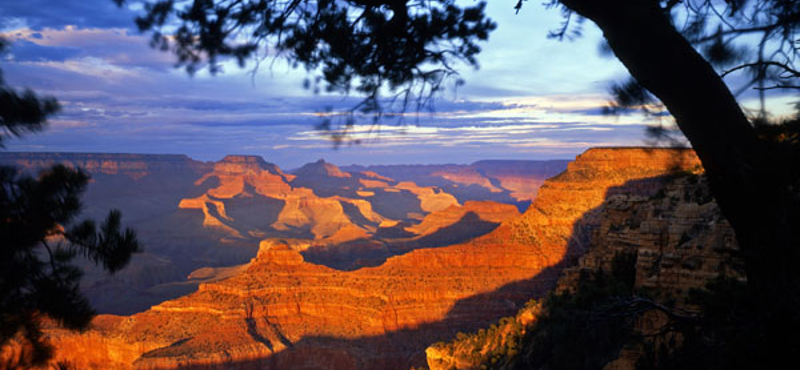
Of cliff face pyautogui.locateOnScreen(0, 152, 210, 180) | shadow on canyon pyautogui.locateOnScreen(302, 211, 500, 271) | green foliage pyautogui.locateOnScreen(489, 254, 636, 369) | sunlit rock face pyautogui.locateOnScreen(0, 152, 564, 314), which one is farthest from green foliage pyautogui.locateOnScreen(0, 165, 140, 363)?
cliff face pyautogui.locateOnScreen(0, 152, 210, 180)

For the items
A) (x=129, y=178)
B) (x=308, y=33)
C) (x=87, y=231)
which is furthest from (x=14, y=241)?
(x=129, y=178)

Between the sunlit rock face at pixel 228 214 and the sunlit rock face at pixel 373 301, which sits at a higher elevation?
the sunlit rock face at pixel 373 301

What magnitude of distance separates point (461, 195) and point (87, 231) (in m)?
191

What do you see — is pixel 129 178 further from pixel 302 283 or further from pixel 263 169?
pixel 302 283

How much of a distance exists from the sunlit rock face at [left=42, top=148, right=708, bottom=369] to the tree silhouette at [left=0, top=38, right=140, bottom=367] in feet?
84.9

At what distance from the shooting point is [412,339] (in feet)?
112

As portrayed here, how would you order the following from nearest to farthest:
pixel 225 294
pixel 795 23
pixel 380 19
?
pixel 795 23
pixel 380 19
pixel 225 294

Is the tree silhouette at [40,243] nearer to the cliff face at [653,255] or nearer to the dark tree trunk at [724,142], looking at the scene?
the dark tree trunk at [724,142]

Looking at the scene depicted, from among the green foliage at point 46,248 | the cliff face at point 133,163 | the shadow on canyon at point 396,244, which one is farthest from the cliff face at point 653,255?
the cliff face at point 133,163

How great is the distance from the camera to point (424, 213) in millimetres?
159500

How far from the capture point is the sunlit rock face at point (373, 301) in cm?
3219

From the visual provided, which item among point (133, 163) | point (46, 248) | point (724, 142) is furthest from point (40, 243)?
point (133, 163)

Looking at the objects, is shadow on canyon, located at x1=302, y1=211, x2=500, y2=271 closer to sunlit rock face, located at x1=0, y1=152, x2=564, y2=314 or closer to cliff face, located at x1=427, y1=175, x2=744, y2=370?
sunlit rock face, located at x1=0, y1=152, x2=564, y2=314

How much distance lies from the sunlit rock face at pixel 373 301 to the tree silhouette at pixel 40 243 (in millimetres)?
25892
